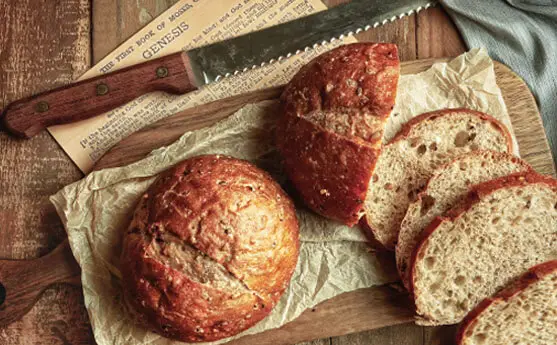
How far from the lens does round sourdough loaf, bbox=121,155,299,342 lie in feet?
8.14

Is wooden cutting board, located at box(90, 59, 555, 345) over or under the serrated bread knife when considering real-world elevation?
under

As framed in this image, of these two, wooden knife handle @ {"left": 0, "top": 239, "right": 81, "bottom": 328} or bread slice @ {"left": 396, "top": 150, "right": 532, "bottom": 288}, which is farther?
wooden knife handle @ {"left": 0, "top": 239, "right": 81, "bottom": 328}

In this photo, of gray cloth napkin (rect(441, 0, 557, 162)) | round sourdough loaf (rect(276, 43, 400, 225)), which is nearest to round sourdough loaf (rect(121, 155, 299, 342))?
round sourdough loaf (rect(276, 43, 400, 225))

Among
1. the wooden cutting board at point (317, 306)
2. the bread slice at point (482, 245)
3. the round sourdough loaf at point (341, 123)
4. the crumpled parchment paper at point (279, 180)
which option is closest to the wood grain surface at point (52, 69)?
the wooden cutting board at point (317, 306)

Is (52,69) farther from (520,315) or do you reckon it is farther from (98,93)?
(520,315)

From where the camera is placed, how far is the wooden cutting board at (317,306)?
293 cm

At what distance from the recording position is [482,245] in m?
2.81

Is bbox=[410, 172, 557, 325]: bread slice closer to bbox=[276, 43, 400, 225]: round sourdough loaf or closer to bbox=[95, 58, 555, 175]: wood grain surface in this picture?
bbox=[95, 58, 555, 175]: wood grain surface

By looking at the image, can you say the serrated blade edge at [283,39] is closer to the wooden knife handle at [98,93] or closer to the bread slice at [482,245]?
the wooden knife handle at [98,93]

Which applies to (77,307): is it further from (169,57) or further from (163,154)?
(169,57)

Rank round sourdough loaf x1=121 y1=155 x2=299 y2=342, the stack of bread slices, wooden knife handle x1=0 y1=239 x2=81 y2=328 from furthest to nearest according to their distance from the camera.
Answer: wooden knife handle x1=0 y1=239 x2=81 y2=328 < the stack of bread slices < round sourdough loaf x1=121 y1=155 x2=299 y2=342

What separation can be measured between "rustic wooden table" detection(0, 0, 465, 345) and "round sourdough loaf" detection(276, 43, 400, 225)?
1.95ft

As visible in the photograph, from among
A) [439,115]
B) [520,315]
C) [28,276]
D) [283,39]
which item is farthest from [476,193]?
[28,276]

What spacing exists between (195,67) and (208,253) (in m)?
0.99
